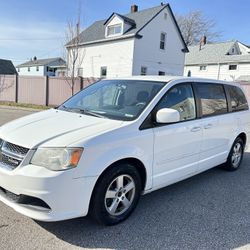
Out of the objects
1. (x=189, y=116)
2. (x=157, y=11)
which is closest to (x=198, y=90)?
(x=189, y=116)

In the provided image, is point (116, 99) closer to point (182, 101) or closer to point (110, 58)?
point (182, 101)

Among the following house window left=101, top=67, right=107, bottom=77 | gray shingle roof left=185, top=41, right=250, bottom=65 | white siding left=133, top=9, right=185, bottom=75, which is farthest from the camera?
gray shingle roof left=185, top=41, right=250, bottom=65

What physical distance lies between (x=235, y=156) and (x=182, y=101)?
2.34 m

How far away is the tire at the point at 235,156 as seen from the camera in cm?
571


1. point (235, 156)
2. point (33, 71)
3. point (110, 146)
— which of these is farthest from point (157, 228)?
point (33, 71)

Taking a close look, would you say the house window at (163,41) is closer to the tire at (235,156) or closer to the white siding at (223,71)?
Result: the white siding at (223,71)

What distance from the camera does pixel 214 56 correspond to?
38.1m

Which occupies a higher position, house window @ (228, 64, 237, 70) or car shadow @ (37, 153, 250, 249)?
house window @ (228, 64, 237, 70)

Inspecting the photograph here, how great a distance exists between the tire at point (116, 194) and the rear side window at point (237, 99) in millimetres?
3002

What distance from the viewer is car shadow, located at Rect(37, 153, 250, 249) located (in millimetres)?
3156

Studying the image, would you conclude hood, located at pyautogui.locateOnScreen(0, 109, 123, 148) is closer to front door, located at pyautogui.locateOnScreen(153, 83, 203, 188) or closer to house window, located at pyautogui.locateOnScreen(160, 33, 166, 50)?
front door, located at pyautogui.locateOnScreen(153, 83, 203, 188)

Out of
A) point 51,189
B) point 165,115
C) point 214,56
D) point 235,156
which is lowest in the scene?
point 235,156

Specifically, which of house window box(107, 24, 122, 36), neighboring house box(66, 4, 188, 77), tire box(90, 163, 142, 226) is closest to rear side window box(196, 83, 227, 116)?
tire box(90, 163, 142, 226)

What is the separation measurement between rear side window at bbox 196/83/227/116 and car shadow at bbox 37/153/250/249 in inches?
51.9
